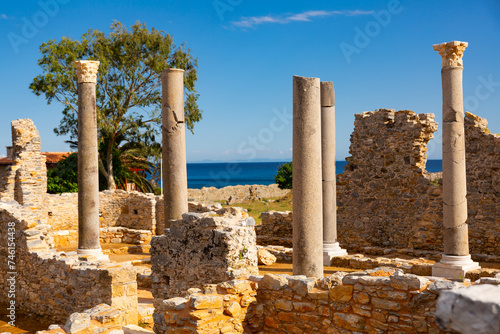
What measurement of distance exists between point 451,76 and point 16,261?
36.6 feet

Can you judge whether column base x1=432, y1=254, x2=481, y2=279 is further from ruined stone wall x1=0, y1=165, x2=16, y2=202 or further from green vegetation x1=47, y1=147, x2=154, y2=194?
green vegetation x1=47, y1=147, x2=154, y2=194

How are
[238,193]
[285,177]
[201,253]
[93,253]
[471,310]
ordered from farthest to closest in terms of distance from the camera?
[238,193], [285,177], [93,253], [201,253], [471,310]

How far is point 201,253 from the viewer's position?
823 centimetres

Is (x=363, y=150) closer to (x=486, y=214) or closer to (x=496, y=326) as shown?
(x=486, y=214)

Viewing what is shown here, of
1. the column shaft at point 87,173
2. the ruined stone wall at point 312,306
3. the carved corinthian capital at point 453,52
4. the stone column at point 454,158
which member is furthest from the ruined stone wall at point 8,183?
the carved corinthian capital at point 453,52

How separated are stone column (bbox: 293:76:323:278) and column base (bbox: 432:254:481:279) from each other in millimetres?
4160

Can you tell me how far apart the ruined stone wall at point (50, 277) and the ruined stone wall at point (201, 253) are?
69 cm

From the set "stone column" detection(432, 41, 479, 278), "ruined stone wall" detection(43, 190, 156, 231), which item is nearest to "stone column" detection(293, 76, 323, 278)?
"stone column" detection(432, 41, 479, 278)

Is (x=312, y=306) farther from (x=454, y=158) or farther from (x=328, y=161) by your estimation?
(x=328, y=161)

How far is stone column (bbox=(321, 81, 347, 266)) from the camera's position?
13.3 m

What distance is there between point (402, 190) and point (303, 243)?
8841 millimetres

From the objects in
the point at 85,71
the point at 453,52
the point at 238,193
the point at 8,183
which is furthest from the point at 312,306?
the point at 238,193

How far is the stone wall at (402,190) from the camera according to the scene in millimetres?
14391

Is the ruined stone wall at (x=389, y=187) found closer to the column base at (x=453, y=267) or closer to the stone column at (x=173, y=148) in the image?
the column base at (x=453, y=267)
